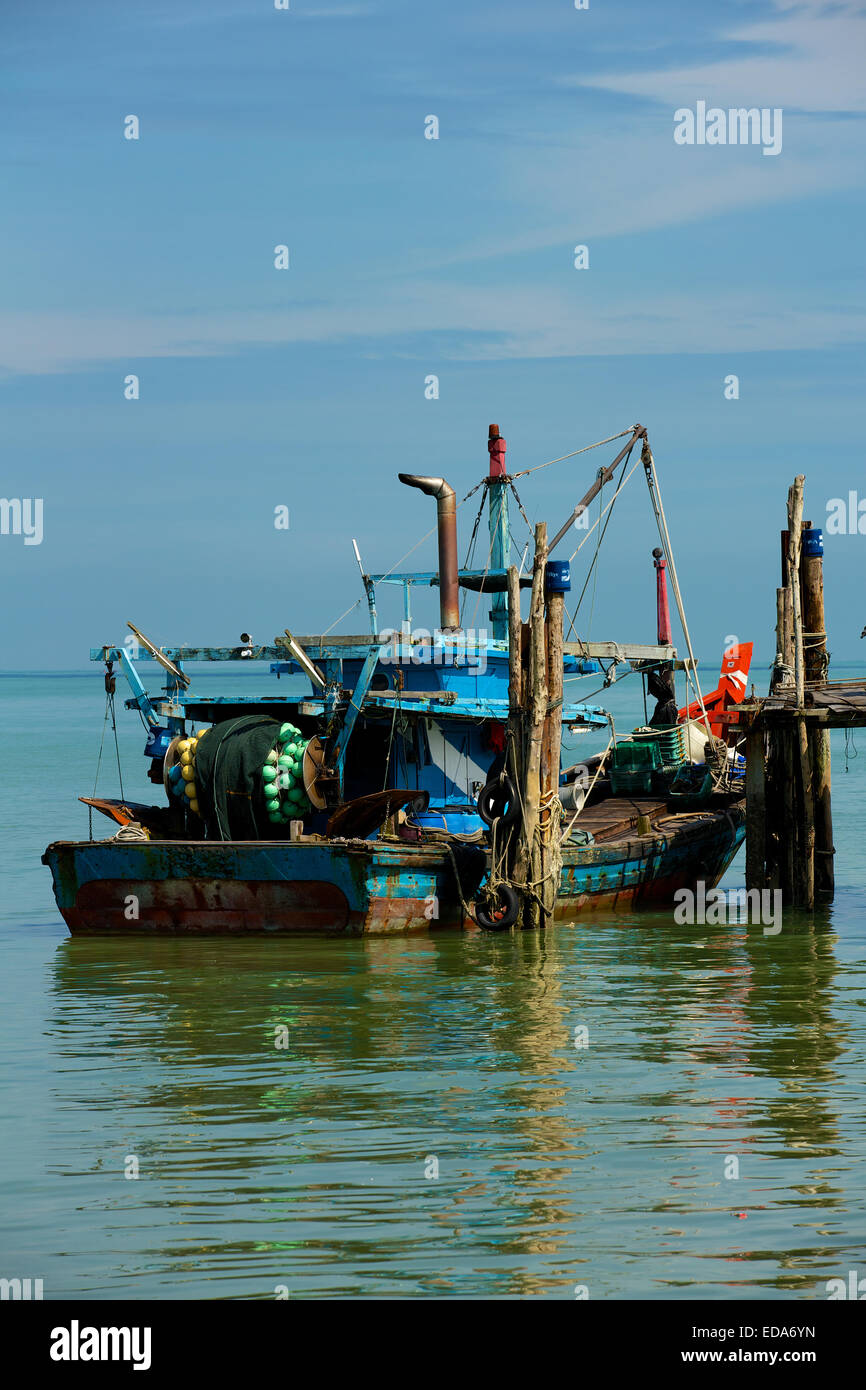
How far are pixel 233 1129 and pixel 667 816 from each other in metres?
15.7

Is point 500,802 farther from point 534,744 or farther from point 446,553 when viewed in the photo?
point 446,553

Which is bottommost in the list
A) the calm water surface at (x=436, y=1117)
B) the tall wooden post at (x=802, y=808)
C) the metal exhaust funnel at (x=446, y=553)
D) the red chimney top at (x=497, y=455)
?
the calm water surface at (x=436, y=1117)

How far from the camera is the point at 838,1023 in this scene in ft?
51.8

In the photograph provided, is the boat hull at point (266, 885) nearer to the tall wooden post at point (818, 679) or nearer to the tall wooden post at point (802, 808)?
the tall wooden post at point (802, 808)

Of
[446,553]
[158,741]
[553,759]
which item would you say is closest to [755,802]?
[553,759]

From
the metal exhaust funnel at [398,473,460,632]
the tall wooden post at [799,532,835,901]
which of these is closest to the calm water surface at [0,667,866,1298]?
the tall wooden post at [799,532,835,901]

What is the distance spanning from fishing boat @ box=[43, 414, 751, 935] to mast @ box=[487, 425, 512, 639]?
0.15ft

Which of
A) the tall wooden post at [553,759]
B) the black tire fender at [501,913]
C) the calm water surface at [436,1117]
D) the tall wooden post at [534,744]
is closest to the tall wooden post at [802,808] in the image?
the calm water surface at [436,1117]

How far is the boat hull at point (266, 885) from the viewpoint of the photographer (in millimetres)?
20766

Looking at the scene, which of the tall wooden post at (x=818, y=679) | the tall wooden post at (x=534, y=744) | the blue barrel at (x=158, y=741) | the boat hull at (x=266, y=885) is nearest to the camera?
the boat hull at (x=266, y=885)

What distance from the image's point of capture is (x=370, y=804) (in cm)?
2133

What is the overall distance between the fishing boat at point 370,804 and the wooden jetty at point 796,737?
1.07 meters
